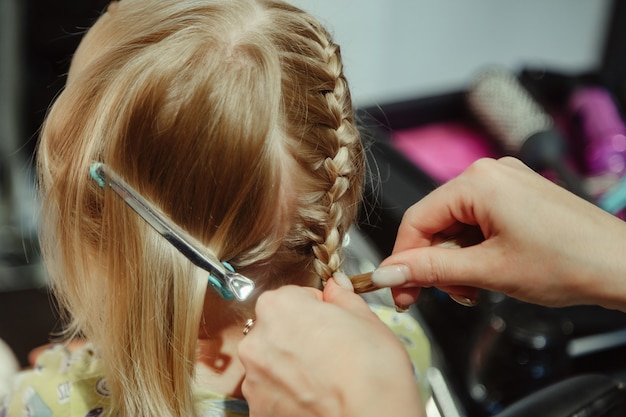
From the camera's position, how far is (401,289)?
2.07ft

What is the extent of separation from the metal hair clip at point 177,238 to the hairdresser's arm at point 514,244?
127 millimetres

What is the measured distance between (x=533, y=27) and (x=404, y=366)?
1843 mm

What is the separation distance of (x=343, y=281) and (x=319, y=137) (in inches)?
5.0

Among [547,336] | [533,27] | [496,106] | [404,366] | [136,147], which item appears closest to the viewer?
[404,366]

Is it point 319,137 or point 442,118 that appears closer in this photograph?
point 319,137

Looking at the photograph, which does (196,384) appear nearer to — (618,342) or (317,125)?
(317,125)

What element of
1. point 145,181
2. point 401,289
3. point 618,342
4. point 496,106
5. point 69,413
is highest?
point 145,181

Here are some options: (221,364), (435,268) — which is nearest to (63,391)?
(221,364)

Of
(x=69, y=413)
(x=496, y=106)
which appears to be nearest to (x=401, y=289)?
→ (x=69, y=413)

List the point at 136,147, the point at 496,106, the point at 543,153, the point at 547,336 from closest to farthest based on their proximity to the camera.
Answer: the point at 136,147 < the point at 547,336 < the point at 543,153 < the point at 496,106

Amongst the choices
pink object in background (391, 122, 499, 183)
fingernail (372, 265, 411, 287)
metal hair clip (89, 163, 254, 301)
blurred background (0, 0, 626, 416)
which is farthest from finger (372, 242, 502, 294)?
pink object in background (391, 122, 499, 183)

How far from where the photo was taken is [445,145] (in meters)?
1.52

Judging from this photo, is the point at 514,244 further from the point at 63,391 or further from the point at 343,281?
the point at 63,391

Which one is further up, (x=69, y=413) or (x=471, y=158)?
(x=69, y=413)
